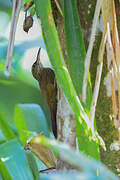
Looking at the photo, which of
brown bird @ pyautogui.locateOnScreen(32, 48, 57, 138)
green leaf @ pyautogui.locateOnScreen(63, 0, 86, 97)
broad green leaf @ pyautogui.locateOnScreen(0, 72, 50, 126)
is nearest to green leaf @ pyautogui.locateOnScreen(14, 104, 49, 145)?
brown bird @ pyautogui.locateOnScreen(32, 48, 57, 138)

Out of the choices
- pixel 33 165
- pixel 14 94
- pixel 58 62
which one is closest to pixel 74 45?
pixel 58 62

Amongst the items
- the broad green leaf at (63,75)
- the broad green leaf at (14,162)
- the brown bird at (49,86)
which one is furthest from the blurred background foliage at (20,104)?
the broad green leaf at (63,75)

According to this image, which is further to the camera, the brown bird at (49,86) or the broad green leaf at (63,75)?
the brown bird at (49,86)

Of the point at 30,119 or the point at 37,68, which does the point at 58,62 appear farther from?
the point at 30,119

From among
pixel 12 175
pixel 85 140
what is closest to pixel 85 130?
pixel 85 140

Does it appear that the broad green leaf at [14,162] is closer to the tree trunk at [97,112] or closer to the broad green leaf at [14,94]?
the tree trunk at [97,112]

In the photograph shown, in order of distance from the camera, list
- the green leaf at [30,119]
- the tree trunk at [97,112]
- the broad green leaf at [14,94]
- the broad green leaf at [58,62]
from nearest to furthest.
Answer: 1. the broad green leaf at [58,62]
2. the tree trunk at [97,112]
3. the green leaf at [30,119]
4. the broad green leaf at [14,94]

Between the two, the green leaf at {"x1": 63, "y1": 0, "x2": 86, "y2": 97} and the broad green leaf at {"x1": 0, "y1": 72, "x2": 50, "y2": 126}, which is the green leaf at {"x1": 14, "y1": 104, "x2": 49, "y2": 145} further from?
the broad green leaf at {"x1": 0, "y1": 72, "x2": 50, "y2": 126}
